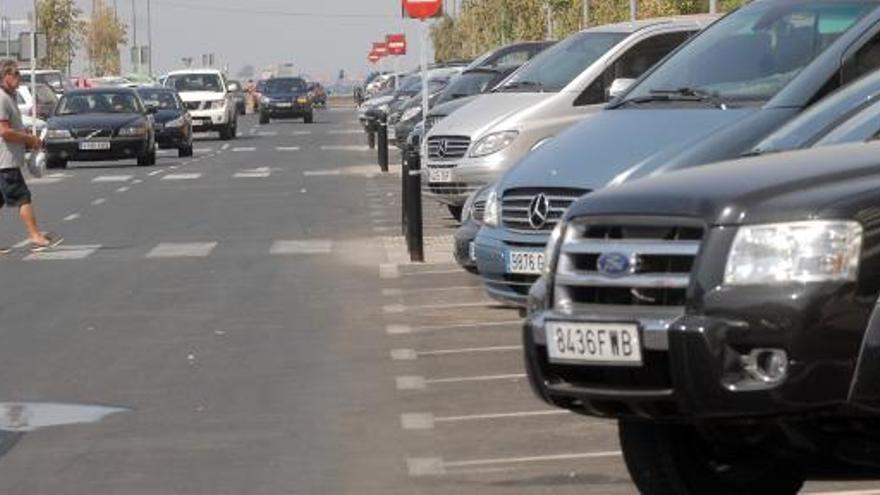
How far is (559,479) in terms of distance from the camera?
386 inches

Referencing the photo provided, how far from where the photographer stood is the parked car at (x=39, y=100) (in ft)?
183

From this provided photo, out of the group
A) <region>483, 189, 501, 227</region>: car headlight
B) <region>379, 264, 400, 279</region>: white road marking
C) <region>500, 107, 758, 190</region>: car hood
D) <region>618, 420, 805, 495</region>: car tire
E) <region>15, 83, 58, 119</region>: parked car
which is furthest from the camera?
<region>15, 83, 58, 119</region>: parked car

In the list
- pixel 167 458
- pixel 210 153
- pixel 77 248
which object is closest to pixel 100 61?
pixel 210 153

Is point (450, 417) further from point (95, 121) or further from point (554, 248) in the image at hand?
point (95, 121)

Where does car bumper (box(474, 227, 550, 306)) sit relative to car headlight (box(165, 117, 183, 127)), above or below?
above

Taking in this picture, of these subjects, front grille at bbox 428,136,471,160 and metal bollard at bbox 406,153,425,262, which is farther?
front grille at bbox 428,136,471,160

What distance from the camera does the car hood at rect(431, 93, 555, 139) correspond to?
1903cm

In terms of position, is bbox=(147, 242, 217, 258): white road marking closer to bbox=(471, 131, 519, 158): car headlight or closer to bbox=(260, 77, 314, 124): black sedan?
bbox=(471, 131, 519, 158): car headlight

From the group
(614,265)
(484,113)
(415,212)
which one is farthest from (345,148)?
(614,265)

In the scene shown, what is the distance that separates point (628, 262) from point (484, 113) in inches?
504

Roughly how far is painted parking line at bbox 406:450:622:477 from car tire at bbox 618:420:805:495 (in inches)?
84.9

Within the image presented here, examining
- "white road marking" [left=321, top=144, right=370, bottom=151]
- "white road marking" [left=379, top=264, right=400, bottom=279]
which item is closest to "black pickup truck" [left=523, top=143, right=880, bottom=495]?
"white road marking" [left=379, top=264, right=400, bottom=279]

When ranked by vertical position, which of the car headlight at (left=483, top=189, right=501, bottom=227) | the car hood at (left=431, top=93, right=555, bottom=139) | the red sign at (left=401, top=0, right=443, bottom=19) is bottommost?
the car headlight at (left=483, top=189, right=501, bottom=227)

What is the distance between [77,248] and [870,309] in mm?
16973
